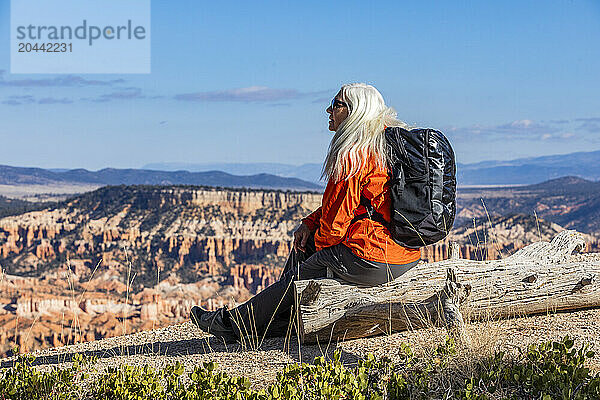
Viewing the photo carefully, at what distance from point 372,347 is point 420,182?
146cm

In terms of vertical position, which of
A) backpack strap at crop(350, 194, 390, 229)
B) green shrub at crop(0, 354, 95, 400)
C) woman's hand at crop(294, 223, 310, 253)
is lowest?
green shrub at crop(0, 354, 95, 400)

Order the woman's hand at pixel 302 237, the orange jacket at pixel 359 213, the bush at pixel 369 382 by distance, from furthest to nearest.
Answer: the woman's hand at pixel 302 237 → the orange jacket at pixel 359 213 → the bush at pixel 369 382

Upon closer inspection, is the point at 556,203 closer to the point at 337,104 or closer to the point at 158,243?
the point at 158,243

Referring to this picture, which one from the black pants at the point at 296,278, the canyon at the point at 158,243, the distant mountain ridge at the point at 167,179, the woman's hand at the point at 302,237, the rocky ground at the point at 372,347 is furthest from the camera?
the distant mountain ridge at the point at 167,179

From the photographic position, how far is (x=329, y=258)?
5.45 meters

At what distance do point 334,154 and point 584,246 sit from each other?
425 cm

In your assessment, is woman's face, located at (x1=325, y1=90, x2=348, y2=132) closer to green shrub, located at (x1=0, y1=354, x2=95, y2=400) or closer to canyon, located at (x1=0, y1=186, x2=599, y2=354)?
green shrub, located at (x1=0, y1=354, x2=95, y2=400)

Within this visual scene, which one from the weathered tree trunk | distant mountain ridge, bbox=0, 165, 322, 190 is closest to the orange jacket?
the weathered tree trunk

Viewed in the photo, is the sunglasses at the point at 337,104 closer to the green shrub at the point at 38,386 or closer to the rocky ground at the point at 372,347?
the rocky ground at the point at 372,347

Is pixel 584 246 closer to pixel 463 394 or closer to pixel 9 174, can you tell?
pixel 463 394

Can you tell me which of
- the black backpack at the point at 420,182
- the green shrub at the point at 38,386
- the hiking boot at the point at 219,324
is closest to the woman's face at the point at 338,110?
the black backpack at the point at 420,182

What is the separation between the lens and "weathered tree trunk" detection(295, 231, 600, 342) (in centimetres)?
552

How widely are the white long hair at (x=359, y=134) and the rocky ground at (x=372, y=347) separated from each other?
1.48 metres

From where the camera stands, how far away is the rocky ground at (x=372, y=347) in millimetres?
5016
